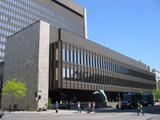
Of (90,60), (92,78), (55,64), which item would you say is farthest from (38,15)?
(55,64)

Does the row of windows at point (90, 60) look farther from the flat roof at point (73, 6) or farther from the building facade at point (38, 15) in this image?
the flat roof at point (73, 6)

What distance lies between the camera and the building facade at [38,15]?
4904 inches

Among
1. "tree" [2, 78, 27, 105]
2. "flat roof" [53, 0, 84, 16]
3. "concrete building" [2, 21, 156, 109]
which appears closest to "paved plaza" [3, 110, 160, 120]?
"concrete building" [2, 21, 156, 109]

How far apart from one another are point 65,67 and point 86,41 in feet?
49.5

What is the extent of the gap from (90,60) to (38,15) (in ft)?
248

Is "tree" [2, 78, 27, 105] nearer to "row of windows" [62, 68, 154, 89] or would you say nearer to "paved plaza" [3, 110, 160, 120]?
"row of windows" [62, 68, 154, 89]

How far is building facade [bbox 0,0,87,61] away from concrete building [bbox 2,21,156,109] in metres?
49.5

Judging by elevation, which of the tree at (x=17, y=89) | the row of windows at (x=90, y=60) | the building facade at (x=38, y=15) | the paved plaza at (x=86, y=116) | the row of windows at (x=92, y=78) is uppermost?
the building facade at (x=38, y=15)

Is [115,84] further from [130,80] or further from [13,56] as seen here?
[13,56]

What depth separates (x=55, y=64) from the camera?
62.3 m

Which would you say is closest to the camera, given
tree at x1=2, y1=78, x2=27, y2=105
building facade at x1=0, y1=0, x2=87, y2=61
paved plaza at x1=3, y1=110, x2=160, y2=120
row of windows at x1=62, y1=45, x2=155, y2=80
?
paved plaza at x1=3, y1=110, x2=160, y2=120

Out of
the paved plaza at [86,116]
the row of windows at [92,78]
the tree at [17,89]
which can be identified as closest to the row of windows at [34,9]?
the row of windows at [92,78]

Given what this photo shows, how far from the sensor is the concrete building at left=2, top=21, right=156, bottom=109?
202ft

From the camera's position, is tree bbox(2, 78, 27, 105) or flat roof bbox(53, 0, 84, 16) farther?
flat roof bbox(53, 0, 84, 16)
